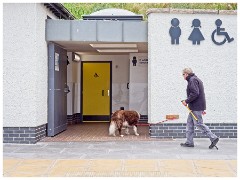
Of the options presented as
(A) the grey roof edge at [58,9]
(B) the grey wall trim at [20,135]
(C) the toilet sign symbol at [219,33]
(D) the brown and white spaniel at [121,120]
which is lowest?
(B) the grey wall trim at [20,135]

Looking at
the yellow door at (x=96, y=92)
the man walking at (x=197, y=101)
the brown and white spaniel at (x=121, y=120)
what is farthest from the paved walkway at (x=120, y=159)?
the yellow door at (x=96, y=92)

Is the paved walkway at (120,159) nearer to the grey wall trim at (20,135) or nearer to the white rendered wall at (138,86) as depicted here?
the grey wall trim at (20,135)

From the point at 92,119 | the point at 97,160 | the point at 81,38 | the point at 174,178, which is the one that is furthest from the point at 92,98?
the point at 174,178

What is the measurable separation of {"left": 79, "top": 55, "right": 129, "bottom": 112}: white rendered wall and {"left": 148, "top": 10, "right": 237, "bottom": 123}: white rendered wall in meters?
5.60

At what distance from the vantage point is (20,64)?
1161 centimetres

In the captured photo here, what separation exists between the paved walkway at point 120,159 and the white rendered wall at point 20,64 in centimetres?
83

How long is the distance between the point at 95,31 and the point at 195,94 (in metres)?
3.74

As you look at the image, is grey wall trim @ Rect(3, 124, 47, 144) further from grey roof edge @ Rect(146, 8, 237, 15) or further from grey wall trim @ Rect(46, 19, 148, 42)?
grey roof edge @ Rect(146, 8, 237, 15)

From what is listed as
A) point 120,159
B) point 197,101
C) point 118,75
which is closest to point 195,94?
point 197,101

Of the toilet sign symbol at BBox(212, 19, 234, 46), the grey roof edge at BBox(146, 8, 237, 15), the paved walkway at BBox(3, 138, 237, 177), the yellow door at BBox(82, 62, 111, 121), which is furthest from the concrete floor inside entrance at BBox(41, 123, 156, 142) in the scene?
the grey roof edge at BBox(146, 8, 237, 15)

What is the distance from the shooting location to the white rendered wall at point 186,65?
1236cm

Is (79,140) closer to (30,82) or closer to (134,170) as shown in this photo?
(30,82)

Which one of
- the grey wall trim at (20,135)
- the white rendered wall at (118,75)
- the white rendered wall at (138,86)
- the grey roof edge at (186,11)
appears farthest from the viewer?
the white rendered wall at (118,75)

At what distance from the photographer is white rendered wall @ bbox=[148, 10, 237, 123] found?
1236 cm
